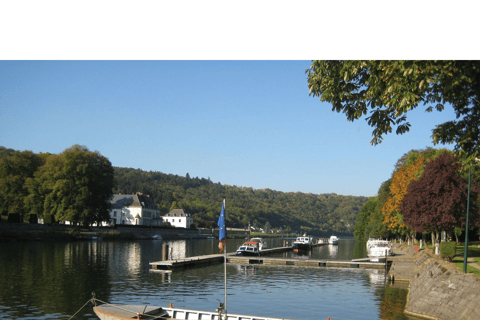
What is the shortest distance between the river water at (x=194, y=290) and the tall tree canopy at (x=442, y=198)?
7.63 metres

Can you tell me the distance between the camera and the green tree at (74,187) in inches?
3418

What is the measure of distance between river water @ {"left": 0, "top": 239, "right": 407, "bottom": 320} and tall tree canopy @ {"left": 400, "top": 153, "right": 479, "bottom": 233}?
7.63 meters

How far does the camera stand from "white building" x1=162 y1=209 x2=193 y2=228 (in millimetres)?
170000

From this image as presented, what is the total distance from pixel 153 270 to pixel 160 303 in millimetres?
16514

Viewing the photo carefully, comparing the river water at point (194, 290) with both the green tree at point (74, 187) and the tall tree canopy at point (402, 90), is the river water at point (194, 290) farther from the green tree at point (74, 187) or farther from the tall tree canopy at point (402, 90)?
the green tree at point (74, 187)

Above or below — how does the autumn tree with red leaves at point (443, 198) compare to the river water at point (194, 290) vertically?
above

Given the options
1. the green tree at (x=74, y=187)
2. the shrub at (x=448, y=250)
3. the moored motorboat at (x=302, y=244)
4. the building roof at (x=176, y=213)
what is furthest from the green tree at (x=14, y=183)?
the building roof at (x=176, y=213)

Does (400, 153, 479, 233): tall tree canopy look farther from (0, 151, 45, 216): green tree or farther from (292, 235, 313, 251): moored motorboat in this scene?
(0, 151, 45, 216): green tree

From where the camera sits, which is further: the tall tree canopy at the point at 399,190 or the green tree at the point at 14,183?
the green tree at the point at 14,183

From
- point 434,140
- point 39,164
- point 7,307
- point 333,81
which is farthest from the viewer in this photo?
point 39,164

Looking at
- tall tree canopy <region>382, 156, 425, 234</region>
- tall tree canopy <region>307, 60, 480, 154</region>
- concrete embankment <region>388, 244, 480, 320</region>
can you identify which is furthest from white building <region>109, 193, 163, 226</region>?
tall tree canopy <region>307, 60, 480, 154</region>
